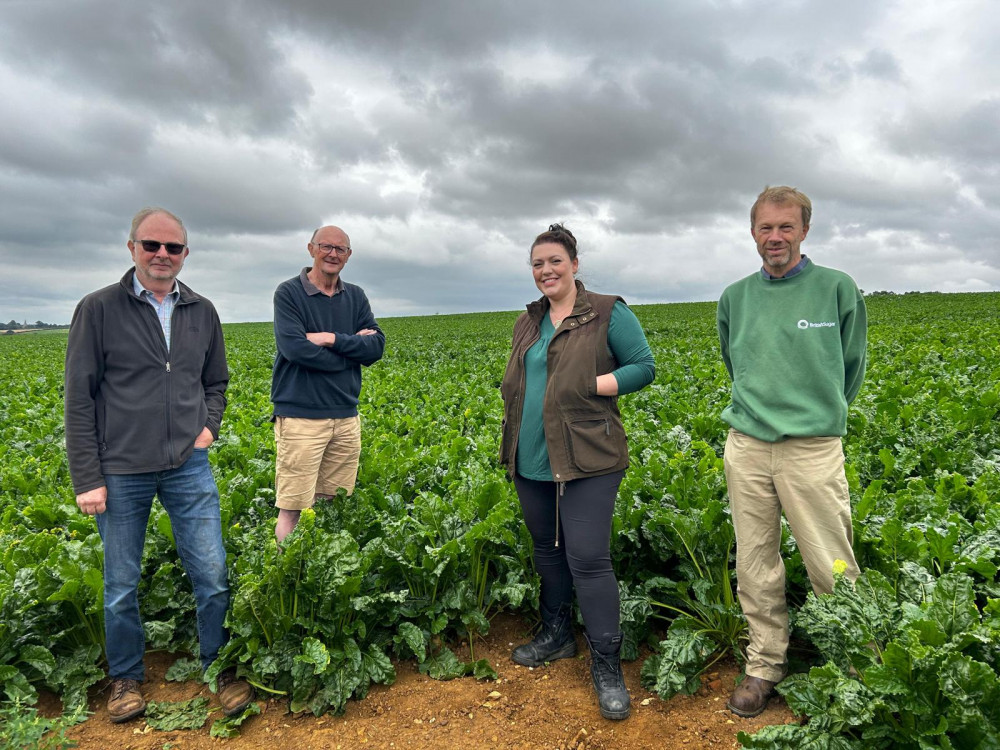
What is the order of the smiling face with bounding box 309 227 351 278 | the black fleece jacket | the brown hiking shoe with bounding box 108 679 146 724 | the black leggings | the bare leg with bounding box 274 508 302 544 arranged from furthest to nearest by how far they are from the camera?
the bare leg with bounding box 274 508 302 544
the smiling face with bounding box 309 227 351 278
the brown hiking shoe with bounding box 108 679 146 724
the black leggings
the black fleece jacket

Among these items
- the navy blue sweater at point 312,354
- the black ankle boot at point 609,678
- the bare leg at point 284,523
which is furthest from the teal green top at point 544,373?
the bare leg at point 284,523

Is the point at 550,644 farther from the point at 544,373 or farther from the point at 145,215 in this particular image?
the point at 145,215

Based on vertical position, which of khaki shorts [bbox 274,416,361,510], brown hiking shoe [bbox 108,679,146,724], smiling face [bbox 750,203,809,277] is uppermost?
smiling face [bbox 750,203,809,277]

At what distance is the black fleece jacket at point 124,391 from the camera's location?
316cm

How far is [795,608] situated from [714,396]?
6.84 m

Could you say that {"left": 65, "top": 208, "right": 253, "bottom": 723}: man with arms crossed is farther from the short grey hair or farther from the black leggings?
the black leggings

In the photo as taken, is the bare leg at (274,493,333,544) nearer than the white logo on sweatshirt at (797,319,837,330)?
No

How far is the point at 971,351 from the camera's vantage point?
43.1ft

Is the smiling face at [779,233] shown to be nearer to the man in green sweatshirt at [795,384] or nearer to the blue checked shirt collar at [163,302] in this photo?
the man in green sweatshirt at [795,384]

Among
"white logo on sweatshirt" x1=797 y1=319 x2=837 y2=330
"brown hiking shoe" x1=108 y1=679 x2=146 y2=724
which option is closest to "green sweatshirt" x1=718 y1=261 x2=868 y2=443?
"white logo on sweatshirt" x1=797 y1=319 x2=837 y2=330

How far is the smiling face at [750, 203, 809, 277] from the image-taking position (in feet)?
9.57

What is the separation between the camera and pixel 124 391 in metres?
3.26

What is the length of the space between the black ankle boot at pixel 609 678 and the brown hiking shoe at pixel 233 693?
1.88m

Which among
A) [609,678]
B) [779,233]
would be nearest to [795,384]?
[779,233]
